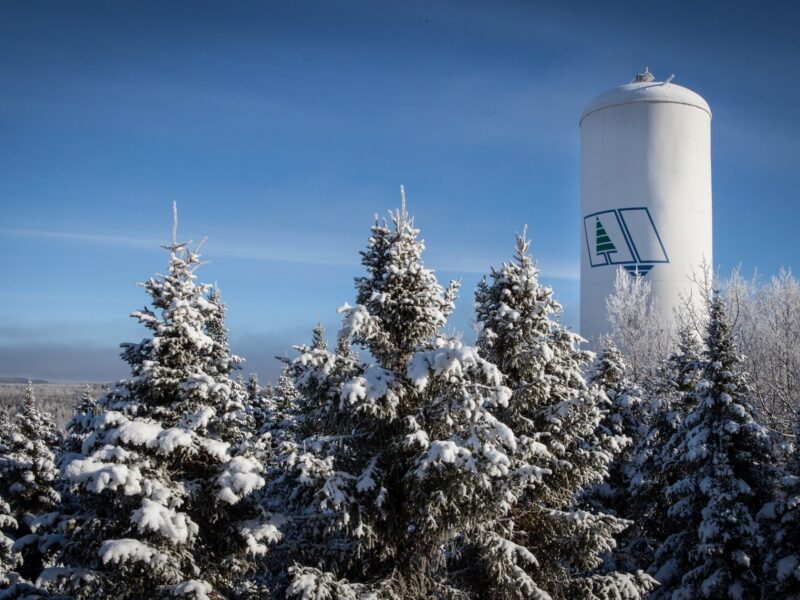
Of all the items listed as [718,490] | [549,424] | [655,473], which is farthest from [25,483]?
[718,490]

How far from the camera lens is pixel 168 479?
10656mm

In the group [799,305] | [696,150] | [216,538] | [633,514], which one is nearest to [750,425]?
[633,514]

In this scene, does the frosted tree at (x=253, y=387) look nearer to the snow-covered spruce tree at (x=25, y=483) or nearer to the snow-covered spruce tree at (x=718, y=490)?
the snow-covered spruce tree at (x=25, y=483)

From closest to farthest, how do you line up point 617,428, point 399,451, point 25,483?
point 399,451 < point 617,428 < point 25,483

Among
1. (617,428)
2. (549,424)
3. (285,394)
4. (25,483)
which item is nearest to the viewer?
(549,424)

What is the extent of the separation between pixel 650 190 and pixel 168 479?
4342 cm

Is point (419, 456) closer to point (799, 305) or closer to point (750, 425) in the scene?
point (750, 425)

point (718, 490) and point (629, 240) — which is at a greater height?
point (629, 240)

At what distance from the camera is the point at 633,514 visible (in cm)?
1912

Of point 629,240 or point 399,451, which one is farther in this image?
point 629,240

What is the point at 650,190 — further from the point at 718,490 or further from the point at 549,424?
the point at 549,424

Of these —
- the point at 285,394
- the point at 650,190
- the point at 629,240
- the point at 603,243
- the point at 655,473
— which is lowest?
the point at 655,473

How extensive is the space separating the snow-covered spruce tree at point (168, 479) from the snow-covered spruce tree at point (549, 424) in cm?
473

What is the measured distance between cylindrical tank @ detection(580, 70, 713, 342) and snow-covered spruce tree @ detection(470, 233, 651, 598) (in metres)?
36.4
